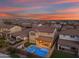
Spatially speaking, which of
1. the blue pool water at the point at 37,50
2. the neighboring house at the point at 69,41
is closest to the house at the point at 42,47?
the blue pool water at the point at 37,50

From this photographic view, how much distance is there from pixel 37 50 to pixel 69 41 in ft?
1.67

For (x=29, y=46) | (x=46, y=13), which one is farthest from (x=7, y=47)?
(x=46, y=13)

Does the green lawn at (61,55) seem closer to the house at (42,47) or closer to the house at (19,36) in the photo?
the house at (42,47)

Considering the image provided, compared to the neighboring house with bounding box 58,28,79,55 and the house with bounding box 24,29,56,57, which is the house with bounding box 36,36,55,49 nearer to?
the house with bounding box 24,29,56,57

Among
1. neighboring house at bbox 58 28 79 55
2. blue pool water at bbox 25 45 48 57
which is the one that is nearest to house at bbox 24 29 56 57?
blue pool water at bbox 25 45 48 57

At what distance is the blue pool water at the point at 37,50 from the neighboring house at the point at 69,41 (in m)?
0.23

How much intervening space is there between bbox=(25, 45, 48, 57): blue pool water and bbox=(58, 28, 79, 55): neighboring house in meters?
0.23

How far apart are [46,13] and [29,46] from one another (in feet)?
1.96

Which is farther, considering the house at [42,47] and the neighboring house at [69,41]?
the house at [42,47]

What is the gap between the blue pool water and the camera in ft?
6.13

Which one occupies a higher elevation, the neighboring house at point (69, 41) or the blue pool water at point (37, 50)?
the neighboring house at point (69, 41)

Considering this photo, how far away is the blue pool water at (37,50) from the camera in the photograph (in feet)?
6.13

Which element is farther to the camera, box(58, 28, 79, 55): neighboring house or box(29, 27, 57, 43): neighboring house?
box(29, 27, 57, 43): neighboring house

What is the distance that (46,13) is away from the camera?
196 cm
